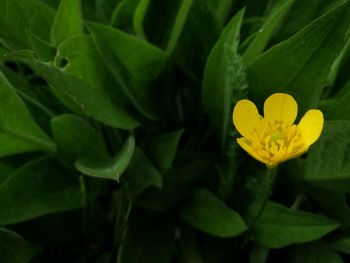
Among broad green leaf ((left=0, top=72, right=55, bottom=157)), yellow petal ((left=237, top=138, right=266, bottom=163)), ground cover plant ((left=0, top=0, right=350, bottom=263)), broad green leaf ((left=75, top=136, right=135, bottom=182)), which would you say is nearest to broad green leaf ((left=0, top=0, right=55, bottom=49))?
ground cover plant ((left=0, top=0, right=350, bottom=263))

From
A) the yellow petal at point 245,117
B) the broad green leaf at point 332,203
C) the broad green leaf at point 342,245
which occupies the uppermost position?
the yellow petal at point 245,117

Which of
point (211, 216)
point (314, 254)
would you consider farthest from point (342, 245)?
point (211, 216)

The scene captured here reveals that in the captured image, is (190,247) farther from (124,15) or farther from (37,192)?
(124,15)

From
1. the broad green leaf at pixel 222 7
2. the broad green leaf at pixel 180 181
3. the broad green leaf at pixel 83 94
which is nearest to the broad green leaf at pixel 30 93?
the broad green leaf at pixel 83 94

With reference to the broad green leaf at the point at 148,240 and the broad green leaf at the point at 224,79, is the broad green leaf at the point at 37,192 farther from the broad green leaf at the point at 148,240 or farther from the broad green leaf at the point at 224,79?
the broad green leaf at the point at 224,79

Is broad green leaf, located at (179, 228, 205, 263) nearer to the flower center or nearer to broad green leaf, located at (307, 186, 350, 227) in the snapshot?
broad green leaf, located at (307, 186, 350, 227)

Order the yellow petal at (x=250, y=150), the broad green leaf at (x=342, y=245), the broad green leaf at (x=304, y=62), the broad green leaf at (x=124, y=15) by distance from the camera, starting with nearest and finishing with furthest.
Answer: the yellow petal at (x=250, y=150) → the broad green leaf at (x=304, y=62) → the broad green leaf at (x=342, y=245) → the broad green leaf at (x=124, y=15)

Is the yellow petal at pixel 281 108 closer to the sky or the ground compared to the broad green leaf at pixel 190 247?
closer to the sky
